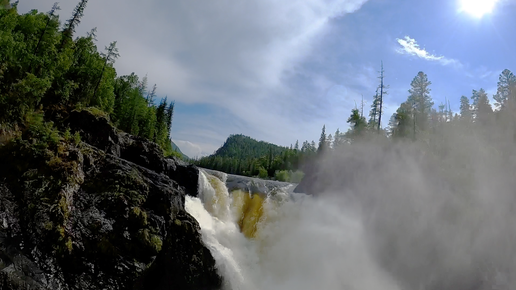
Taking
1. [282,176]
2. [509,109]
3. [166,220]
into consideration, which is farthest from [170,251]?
[282,176]

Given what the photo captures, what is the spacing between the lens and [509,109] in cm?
4662

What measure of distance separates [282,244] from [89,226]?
1363 cm

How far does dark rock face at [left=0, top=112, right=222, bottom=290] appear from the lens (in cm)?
1164

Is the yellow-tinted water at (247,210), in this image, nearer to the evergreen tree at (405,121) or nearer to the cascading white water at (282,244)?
the cascading white water at (282,244)

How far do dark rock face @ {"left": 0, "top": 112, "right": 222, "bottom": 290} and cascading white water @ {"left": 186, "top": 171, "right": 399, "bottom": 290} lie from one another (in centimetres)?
279

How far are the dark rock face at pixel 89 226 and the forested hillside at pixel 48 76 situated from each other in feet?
7.52

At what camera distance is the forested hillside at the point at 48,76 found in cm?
1580

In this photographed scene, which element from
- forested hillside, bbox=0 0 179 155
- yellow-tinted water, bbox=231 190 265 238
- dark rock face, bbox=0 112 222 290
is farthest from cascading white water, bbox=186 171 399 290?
forested hillside, bbox=0 0 179 155

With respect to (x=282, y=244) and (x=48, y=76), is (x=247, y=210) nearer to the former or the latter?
(x=282, y=244)

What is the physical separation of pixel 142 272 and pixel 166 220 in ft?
9.97

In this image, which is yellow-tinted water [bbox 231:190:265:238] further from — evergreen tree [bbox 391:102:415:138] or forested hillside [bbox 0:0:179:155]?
evergreen tree [bbox 391:102:415:138]

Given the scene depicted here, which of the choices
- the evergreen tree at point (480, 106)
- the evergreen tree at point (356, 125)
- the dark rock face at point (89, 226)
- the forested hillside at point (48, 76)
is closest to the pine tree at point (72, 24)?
the forested hillside at point (48, 76)

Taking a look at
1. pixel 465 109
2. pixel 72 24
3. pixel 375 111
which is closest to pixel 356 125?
pixel 375 111

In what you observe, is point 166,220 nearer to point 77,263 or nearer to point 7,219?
point 77,263
